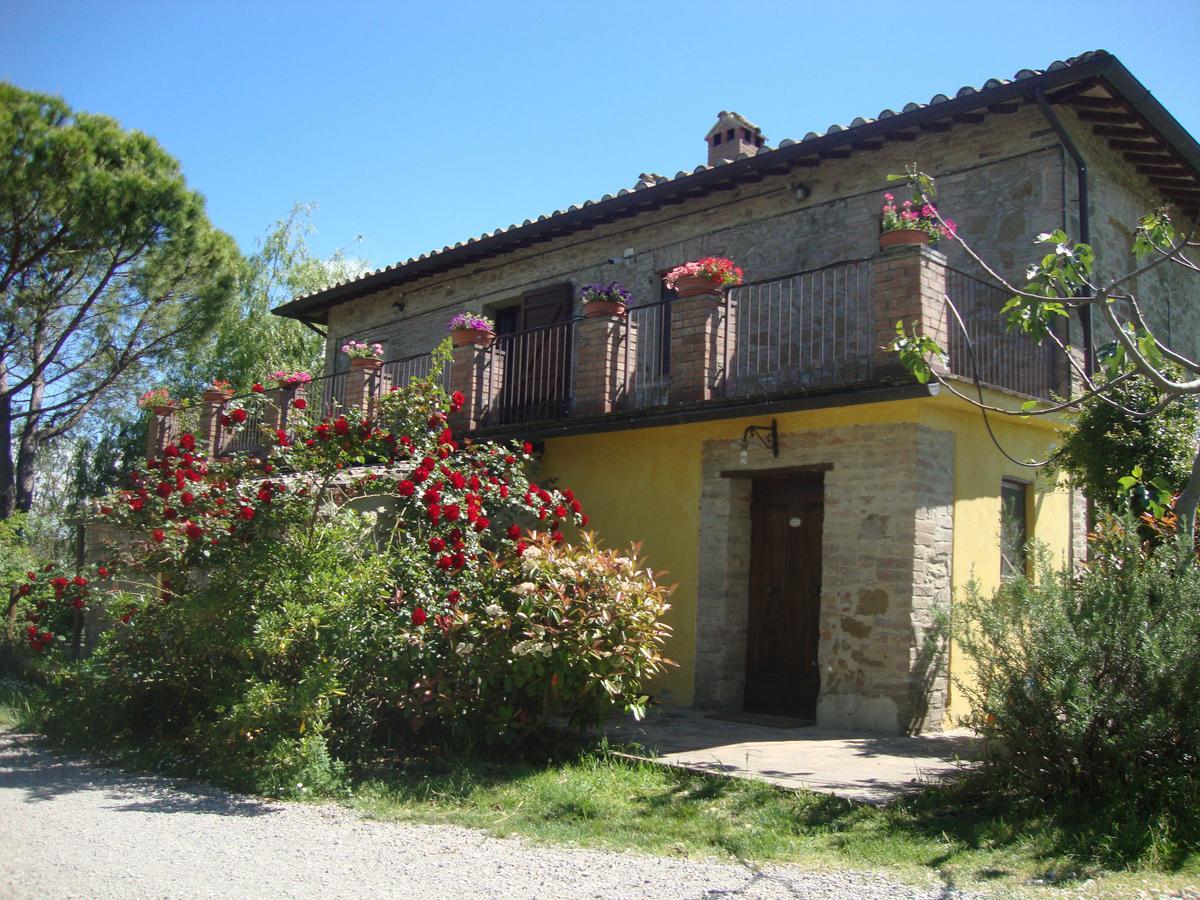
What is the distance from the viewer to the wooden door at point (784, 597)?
28.8ft

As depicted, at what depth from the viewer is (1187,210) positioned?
444 inches

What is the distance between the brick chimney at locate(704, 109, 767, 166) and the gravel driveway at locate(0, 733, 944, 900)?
9.68 meters

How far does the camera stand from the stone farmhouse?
25.9ft

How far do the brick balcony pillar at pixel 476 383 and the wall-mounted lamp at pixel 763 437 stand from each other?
3.38m

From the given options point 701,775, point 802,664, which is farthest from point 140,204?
point 701,775

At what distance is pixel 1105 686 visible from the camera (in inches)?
→ 199

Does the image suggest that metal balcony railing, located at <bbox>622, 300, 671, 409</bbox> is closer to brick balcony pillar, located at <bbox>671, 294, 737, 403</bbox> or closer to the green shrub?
brick balcony pillar, located at <bbox>671, 294, 737, 403</bbox>

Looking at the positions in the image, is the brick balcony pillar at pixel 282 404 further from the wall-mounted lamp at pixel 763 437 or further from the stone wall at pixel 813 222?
the wall-mounted lamp at pixel 763 437

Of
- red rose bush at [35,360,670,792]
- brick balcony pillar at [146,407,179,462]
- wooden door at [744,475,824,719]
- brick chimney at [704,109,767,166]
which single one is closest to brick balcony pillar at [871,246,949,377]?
wooden door at [744,475,824,719]

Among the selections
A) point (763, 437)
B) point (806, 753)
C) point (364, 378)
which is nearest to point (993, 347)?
point (763, 437)

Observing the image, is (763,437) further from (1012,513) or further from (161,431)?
(161,431)

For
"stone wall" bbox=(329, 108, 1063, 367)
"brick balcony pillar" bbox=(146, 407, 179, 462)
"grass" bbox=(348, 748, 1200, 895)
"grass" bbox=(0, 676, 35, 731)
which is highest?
"stone wall" bbox=(329, 108, 1063, 367)

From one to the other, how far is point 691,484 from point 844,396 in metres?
2.01

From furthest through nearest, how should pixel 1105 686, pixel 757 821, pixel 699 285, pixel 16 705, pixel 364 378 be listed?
1. pixel 364 378
2. pixel 699 285
3. pixel 16 705
4. pixel 757 821
5. pixel 1105 686
